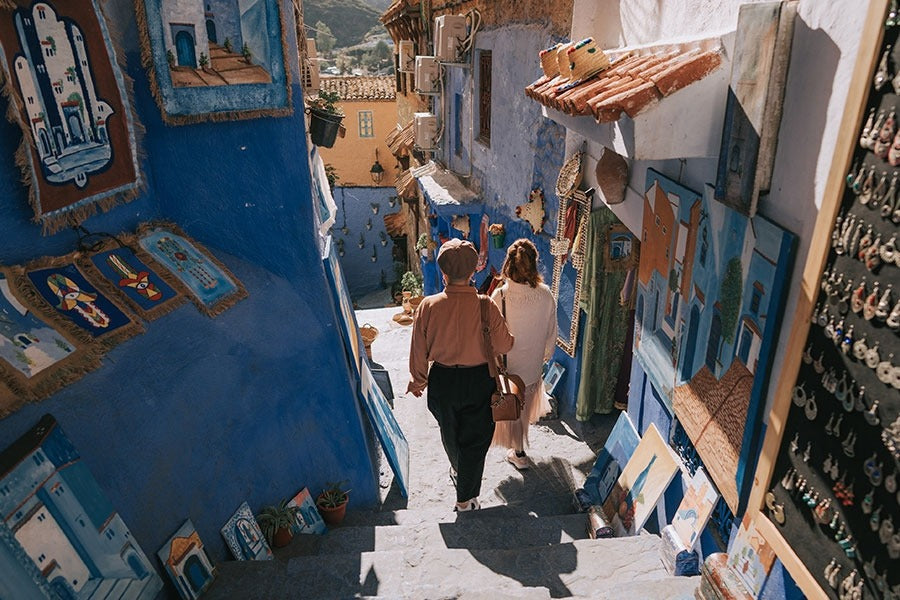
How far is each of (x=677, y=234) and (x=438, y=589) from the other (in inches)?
89.2

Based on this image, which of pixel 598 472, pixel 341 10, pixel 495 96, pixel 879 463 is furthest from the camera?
pixel 341 10

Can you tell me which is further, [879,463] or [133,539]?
[133,539]

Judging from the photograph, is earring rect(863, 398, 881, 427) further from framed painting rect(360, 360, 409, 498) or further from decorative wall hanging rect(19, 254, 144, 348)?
framed painting rect(360, 360, 409, 498)

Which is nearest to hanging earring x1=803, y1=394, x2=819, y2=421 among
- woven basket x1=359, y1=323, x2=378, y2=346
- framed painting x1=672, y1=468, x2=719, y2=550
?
framed painting x1=672, y1=468, x2=719, y2=550

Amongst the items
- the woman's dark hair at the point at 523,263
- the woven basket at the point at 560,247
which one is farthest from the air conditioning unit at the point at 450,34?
the woman's dark hair at the point at 523,263

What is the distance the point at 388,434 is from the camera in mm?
5297

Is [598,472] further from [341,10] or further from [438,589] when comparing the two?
[341,10]

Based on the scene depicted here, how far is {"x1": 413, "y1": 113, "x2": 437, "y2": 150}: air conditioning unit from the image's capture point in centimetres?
1234

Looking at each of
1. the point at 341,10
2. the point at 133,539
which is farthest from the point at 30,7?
the point at 341,10

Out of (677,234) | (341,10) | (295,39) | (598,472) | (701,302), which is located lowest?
(598,472)

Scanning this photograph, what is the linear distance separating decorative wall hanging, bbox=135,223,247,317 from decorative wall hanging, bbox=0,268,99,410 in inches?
30.6

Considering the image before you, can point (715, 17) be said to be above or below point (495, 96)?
above

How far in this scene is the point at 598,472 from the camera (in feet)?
15.8

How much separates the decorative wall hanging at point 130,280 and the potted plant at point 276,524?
1407 millimetres
